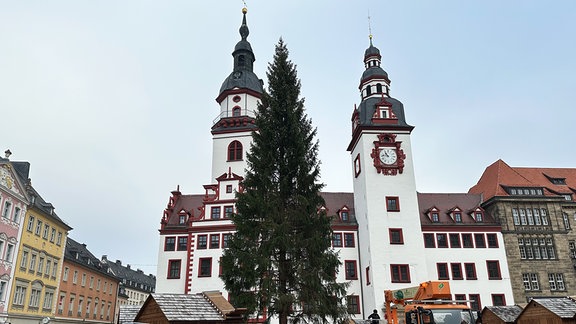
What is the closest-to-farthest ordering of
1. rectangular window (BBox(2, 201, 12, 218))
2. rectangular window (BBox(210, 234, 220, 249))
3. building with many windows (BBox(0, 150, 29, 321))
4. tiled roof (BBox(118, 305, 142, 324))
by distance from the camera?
tiled roof (BBox(118, 305, 142, 324)) < building with many windows (BBox(0, 150, 29, 321)) < rectangular window (BBox(2, 201, 12, 218)) < rectangular window (BBox(210, 234, 220, 249))

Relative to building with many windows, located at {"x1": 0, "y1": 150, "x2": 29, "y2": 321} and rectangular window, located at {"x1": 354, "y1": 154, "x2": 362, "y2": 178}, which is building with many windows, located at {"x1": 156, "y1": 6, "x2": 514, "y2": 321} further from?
building with many windows, located at {"x1": 0, "y1": 150, "x2": 29, "y2": 321}

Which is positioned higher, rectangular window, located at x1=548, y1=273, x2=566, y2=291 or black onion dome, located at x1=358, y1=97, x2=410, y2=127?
black onion dome, located at x1=358, y1=97, x2=410, y2=127

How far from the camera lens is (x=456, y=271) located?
43500 mm

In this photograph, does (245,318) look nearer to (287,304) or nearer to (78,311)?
(287,304)

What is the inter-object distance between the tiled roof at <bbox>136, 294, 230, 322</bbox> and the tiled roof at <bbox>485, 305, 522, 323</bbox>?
748 inches

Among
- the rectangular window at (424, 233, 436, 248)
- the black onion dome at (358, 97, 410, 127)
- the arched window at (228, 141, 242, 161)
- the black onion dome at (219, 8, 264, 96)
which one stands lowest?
the rectangular window at (424, 233, 436, 248)

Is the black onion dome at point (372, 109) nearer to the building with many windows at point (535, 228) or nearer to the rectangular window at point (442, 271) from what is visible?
the building with many windows at point (535, 228)

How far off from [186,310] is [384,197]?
25.4m

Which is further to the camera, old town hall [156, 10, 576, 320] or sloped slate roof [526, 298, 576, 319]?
old town hall [156, 10, 576, 320]

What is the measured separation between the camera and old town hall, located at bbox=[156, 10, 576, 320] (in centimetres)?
4219

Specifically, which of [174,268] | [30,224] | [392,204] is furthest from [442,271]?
[30,224]

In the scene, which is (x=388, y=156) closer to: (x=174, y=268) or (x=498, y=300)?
(x=498, y=300)

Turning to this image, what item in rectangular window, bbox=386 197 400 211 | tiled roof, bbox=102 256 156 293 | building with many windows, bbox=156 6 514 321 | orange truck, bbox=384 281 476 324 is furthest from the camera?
tiled roof, bbox=102 256 156 293

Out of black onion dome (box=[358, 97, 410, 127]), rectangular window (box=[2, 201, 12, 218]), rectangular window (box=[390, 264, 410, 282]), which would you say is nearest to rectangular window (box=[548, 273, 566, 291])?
rectangular window (box=[390, 264, 410, 282])
